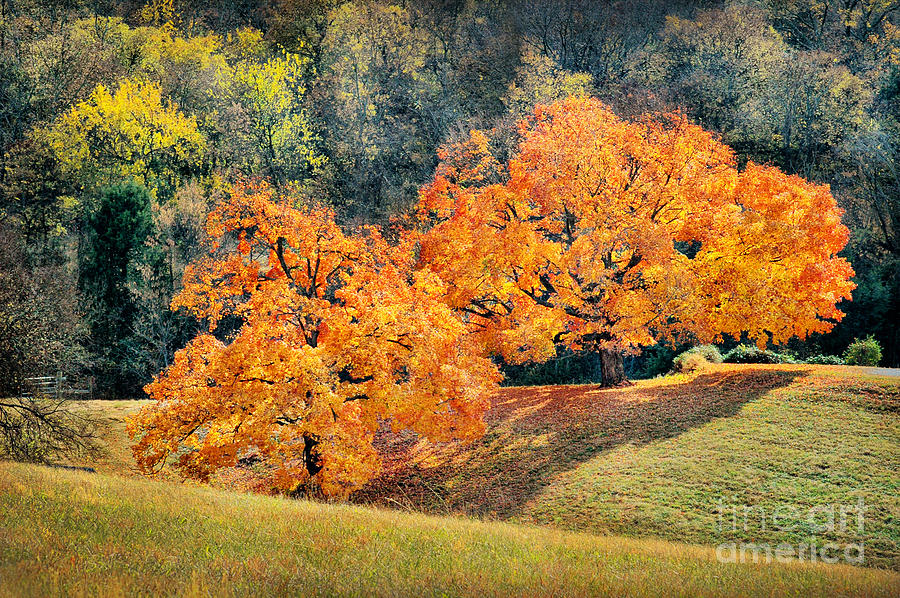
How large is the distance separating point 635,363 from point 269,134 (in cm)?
3082

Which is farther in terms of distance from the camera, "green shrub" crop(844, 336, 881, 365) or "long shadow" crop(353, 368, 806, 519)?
"green shrub" crop(844, 336, 881, 365)

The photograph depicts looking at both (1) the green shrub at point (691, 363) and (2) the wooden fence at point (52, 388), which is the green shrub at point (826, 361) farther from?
(2) the wooden fence at point (52, 388)

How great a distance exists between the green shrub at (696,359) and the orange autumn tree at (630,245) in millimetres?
2002

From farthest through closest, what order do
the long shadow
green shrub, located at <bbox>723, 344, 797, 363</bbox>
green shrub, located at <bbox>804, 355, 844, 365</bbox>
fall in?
green shrub, located at <bbox>804, 355, 844, 365</bbox> → green shrub, located at <bbox>723, 344, 797, 363</bbox> → the long shadow

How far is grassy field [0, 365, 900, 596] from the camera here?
9.48 m

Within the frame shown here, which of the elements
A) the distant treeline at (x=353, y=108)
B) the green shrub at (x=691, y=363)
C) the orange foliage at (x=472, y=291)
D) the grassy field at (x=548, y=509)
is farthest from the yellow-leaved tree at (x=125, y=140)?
the green shrub at (x=691, y=363)

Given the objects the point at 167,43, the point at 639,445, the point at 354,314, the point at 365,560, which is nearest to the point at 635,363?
the point at 639,445

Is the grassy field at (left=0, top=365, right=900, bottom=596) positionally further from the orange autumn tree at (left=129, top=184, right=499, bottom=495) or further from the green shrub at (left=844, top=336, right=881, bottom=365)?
the green shrub at (left=844, top=336, right=881, bottom=365)

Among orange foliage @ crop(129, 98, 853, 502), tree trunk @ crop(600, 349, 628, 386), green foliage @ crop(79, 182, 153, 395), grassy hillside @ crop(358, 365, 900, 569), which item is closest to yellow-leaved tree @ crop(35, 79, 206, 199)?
green foliage @ crop(79, 182, 153, 395)

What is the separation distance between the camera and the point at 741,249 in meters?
27.6

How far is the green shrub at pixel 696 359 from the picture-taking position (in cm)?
3253

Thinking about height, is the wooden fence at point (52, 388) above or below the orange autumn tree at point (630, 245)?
below

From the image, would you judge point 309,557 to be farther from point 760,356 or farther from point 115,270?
point 115,270

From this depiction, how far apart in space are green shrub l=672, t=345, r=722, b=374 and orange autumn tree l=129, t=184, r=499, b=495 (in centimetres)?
1156
